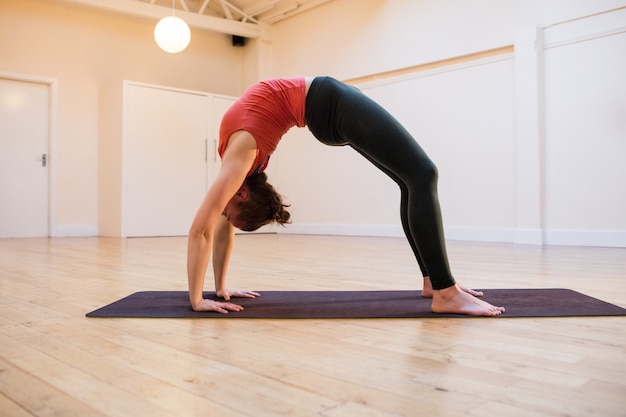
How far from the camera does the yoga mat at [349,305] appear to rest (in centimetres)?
174

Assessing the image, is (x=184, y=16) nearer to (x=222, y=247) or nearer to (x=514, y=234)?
(x=514, y=234)

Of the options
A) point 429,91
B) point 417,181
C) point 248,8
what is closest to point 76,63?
point 248,8

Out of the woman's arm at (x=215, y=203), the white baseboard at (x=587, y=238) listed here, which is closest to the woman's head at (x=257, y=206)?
the woman's arm at (x=215, y=203)

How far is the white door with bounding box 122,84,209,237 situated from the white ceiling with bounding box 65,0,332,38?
40.7 inches

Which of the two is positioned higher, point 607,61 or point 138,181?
point 607,61

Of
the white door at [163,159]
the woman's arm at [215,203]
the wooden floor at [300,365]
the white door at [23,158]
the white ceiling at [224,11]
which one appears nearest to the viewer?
the wooden floor at [300,365]

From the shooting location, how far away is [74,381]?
1052 mm

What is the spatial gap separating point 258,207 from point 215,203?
8.4 inches

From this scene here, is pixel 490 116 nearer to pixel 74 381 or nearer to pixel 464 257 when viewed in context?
pixel 464 257

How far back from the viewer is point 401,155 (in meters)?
1.76

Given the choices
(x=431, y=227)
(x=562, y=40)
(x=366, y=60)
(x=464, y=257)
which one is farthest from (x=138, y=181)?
(x=431, y=227)

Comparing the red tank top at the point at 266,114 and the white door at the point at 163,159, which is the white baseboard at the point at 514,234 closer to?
the white door at the point at 163,159

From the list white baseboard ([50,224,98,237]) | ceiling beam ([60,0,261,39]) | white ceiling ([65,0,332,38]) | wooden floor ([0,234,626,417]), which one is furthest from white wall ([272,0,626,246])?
wooden floor ([0,234,626,417])

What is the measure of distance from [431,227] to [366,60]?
5.74 meters
